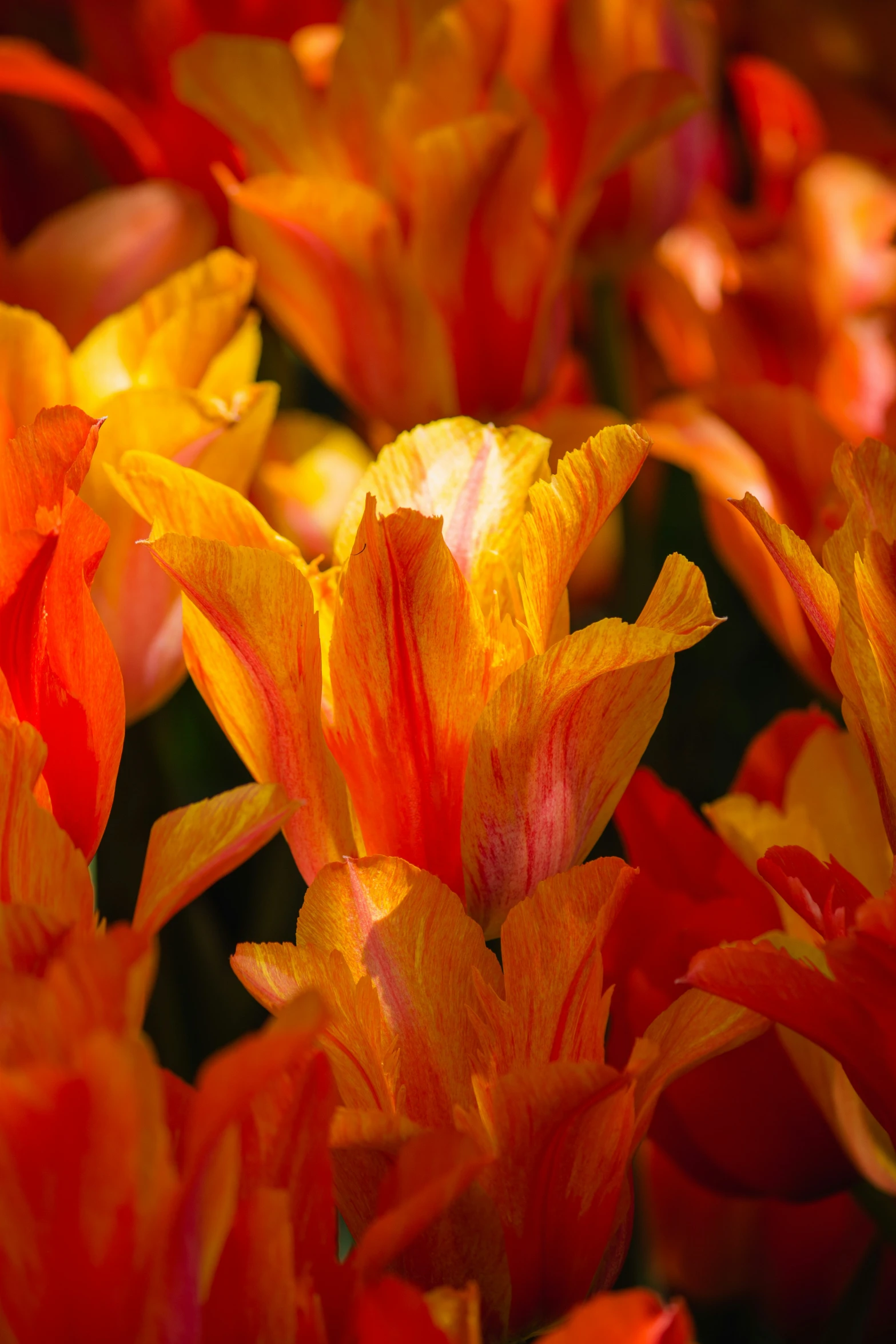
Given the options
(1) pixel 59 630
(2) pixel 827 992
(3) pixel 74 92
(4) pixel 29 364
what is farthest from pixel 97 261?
(2) pixel 827 992

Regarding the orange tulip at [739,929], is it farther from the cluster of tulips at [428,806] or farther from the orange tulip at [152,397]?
the orange tulip at [152,397]

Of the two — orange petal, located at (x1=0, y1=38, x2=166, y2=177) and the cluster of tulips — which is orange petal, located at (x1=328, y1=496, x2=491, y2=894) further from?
orange petal, located at (x1=0, y1=38, x2=166, y2=177)

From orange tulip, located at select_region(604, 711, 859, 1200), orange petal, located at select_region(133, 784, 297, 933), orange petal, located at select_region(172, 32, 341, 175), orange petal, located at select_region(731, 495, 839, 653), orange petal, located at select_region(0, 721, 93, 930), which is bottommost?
orange tulip, located at select_region(604, 711, 859, 1200)

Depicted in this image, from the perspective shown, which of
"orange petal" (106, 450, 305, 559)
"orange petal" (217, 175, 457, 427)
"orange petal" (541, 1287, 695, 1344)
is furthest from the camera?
"orange petal" (217, 175, 457, 427)

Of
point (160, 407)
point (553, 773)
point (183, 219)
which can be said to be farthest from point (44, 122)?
point (553, 773)

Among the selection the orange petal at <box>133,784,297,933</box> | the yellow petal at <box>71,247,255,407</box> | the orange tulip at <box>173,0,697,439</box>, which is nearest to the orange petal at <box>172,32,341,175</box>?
the orange tulip at <box>173,0,697,439</box>

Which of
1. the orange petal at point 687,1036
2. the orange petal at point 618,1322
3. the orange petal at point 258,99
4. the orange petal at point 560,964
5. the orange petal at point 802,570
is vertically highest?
the orange petal at point 258,99

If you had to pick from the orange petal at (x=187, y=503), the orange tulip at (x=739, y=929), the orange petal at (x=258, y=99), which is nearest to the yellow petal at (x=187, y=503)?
the orange petal at (x=187, y=503)
